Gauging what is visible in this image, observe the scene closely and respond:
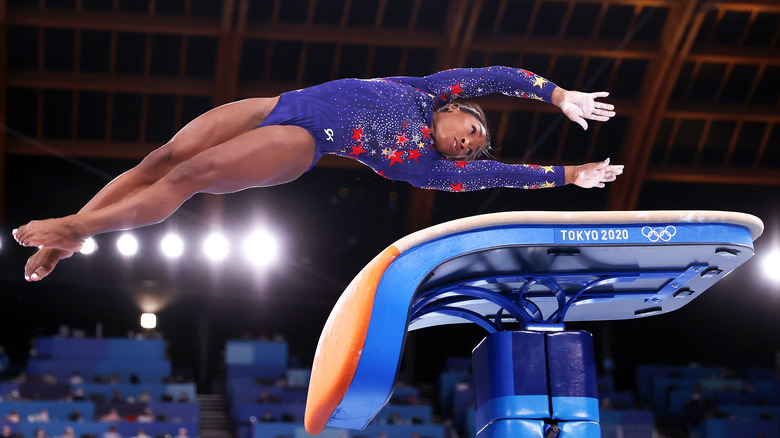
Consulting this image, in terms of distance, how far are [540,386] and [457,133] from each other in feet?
3.63

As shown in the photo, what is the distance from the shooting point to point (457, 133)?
10.5 feet

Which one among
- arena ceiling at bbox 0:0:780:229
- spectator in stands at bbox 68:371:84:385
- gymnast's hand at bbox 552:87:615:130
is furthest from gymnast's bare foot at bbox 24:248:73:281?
arena ceiling at bbox 0:0:780:229

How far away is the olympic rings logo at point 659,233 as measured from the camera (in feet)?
8.02

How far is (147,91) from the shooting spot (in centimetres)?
1230

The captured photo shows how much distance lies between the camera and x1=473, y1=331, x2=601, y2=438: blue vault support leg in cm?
244

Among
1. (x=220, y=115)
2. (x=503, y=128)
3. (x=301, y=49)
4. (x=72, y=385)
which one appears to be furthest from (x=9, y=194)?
(x=220, y=115)

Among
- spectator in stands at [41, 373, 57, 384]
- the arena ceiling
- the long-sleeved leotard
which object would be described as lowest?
the long-sleeved leotard

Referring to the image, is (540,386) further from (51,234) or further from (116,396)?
(116,396)

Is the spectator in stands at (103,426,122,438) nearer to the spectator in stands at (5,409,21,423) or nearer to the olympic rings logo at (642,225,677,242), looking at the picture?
the spectator in stands at (5,409,21,423)

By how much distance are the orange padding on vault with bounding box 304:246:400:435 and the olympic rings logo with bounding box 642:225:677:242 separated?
732 millimetres

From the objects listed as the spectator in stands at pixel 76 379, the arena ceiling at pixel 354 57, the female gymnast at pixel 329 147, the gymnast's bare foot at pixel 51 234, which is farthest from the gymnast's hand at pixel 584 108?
the arena ceiling at pixel 354 57

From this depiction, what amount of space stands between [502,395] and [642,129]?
11.5m

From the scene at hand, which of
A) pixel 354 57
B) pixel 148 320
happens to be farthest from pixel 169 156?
pixel 148 320

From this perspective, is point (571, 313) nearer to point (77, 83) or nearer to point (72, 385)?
point (72, 385)
